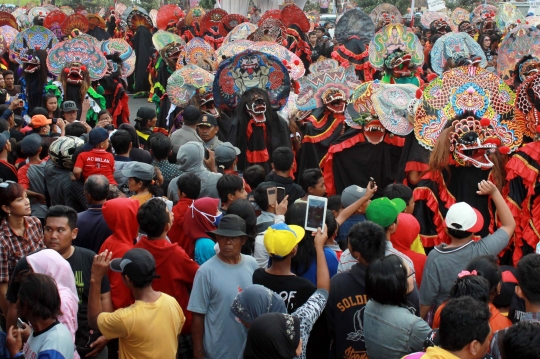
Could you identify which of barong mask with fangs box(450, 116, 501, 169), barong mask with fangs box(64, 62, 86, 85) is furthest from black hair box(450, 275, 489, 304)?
barong mask with fangs box(64, 62, 86, 85)

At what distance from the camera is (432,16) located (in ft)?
65.2

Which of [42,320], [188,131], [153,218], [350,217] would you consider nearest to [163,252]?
[153,218]

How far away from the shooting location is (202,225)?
5129mm

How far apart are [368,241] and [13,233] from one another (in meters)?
2.22

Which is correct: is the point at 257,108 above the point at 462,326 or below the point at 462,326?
below

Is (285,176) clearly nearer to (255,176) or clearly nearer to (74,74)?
(255,176)

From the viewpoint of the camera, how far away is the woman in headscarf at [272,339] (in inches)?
126

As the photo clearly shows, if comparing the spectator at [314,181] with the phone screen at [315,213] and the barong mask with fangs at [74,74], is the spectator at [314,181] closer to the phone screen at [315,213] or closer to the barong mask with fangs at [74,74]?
the phone screen at [315,213]

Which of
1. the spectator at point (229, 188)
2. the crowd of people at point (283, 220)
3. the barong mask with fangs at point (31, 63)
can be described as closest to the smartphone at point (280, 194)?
the crowd of people at point (283, 220)

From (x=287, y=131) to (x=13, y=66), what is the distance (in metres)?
8.92

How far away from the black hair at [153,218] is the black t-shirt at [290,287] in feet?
2.52

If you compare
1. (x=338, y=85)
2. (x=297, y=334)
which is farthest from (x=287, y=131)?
(x=297, y=334)

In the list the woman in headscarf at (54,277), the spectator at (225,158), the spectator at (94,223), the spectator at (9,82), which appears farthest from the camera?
the spectator at (9,82)

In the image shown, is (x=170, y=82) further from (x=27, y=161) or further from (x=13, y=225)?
(x=13, y=225)
